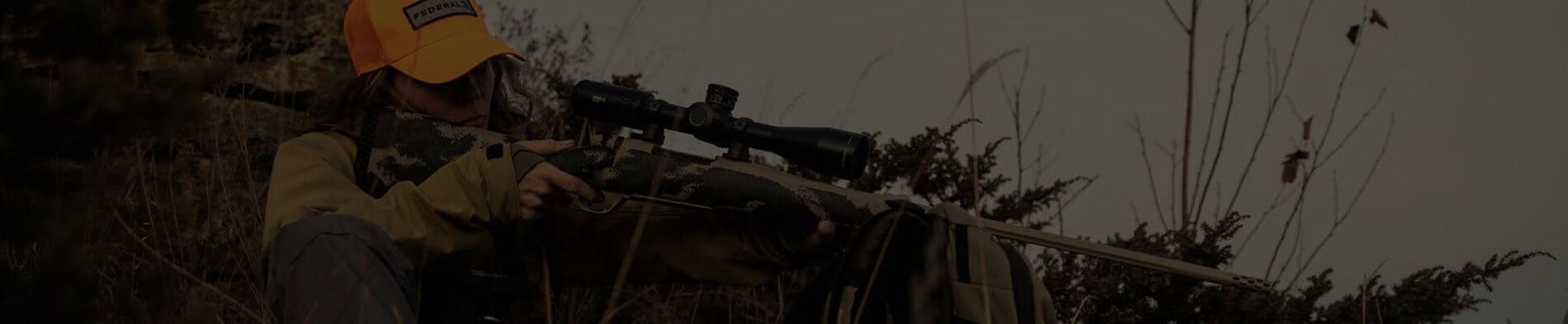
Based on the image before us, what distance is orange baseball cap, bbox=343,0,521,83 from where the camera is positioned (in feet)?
10.2

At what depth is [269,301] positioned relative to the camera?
256 centimetres

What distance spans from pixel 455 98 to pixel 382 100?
0.55 feet

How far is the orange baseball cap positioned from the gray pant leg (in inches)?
26.1

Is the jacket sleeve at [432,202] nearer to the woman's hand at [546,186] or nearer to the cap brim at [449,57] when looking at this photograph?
the woman's hand at [546,186]

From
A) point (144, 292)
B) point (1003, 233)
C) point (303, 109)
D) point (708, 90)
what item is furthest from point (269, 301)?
point (303, 109)

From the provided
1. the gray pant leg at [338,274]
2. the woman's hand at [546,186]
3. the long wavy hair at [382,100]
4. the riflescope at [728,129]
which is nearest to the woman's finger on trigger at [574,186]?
the woman's hand at [546,186]

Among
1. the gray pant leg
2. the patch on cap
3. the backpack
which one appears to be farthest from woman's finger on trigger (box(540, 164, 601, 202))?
the patch on cap

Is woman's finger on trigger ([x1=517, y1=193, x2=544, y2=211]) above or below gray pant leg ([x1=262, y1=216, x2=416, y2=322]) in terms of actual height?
above

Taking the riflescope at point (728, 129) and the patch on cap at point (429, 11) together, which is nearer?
the riflescope at point (728, 129)

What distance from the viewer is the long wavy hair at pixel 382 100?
10.3ft

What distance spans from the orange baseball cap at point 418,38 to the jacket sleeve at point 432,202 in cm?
42

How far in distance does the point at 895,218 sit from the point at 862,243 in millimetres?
75

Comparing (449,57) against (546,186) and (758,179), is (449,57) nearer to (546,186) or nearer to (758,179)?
(546,186)

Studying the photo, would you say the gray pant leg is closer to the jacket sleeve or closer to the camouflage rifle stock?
the jacket sleeve
